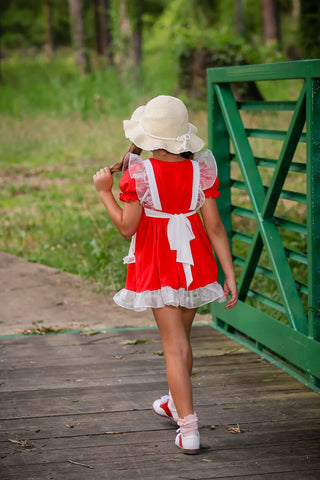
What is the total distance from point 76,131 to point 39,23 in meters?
46.5

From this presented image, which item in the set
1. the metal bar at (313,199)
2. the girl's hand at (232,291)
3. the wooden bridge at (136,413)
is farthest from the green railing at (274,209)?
the girl's hand at (232,291)

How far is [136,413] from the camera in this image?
142 inches

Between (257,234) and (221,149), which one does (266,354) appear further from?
(221,149)

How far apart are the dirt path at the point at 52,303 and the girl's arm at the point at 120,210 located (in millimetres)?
2083

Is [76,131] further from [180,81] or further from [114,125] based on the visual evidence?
[180,81]

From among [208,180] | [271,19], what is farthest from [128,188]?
[271,19]

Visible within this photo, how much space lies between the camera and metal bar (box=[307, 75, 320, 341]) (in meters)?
3.61

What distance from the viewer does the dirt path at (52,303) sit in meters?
5.31

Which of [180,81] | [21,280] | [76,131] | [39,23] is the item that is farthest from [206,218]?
[39,23]

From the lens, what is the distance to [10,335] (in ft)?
16.1

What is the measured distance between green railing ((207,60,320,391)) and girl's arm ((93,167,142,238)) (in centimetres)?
100

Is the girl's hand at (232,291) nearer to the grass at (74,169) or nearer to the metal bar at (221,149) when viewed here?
the metal bar at (221,149)

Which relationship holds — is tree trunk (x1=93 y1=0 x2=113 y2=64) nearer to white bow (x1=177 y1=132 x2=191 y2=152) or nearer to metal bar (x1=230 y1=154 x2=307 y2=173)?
metal bar (x1=230 y1=154 x2=307 y2=173)

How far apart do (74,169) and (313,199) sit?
8.78 metres
